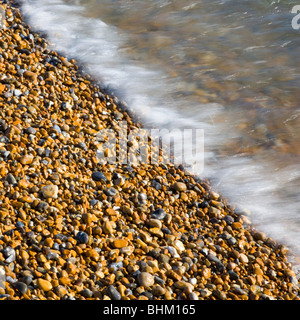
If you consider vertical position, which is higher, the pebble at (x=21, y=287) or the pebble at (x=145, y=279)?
the pebble at (x=145, y=279)

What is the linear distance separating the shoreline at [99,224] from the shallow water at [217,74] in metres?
0.41

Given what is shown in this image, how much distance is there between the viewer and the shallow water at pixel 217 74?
4.05m

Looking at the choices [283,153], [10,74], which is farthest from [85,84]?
[283,153]

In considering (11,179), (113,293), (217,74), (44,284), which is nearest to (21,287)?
(44,284)

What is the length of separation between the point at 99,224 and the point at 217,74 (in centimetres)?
293

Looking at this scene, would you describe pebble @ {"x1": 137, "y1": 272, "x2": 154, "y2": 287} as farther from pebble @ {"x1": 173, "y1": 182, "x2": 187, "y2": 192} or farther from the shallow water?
the shallow water

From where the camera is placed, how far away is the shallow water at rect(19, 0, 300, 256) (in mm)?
4047

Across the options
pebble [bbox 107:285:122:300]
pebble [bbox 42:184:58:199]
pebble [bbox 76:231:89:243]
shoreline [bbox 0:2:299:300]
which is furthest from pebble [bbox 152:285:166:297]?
pebble [bbox 42:184:58:199]

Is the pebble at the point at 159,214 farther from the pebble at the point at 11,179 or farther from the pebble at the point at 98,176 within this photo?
the pebble at the point at 11,179

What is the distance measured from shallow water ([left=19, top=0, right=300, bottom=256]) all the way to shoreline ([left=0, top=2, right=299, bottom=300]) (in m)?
0.41

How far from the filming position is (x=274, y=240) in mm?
3500

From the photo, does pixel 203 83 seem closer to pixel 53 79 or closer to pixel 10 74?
pixel 53 79

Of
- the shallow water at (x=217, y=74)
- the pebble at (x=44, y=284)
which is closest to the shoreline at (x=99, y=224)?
the pebble at (x=44, y=284)
